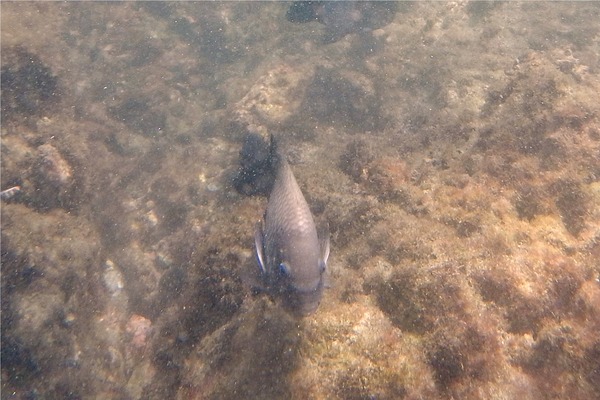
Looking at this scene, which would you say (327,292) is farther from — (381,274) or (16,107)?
(16,107)

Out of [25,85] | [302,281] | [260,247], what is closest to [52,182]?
[25,85]

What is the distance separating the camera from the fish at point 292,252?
2803 mm

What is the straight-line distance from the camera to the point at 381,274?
11.8 ft

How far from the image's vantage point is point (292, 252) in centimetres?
291

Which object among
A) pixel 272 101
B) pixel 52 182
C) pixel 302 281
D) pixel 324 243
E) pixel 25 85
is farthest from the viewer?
pixel 272 101

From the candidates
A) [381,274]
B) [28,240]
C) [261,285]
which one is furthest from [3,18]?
[381,274]

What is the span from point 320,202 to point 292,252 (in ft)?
6.96

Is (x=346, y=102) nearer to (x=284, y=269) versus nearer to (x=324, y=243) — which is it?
(x=324, y=243)

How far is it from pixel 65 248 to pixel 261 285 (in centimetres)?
492

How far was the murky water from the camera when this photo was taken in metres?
2.91

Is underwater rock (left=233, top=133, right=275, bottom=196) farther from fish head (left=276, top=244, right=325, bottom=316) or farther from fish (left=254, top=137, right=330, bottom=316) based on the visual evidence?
fish head (left=276, top=244, right=325, bottom=316)

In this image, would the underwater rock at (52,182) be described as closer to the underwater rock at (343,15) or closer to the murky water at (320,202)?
the murky water at (320,202)

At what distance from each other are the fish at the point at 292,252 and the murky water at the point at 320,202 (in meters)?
0.35

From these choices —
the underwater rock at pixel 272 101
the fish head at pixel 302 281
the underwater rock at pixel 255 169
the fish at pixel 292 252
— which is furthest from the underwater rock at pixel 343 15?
the fish head at pixel 302 281
